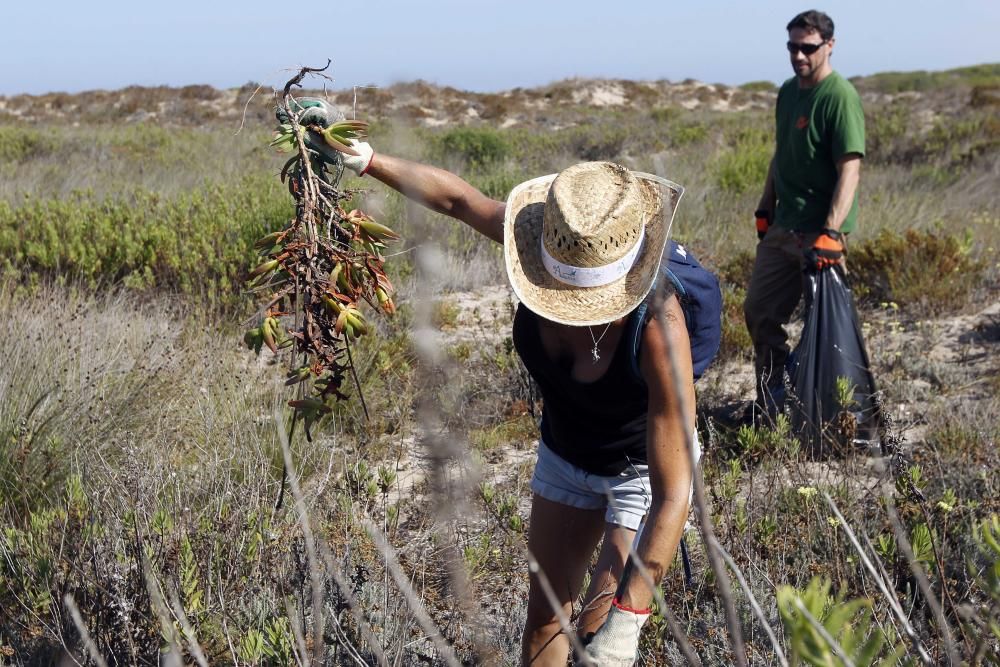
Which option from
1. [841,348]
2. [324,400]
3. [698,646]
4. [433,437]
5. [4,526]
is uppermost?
[433,437]

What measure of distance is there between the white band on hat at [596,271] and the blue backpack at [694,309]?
93 millimetres

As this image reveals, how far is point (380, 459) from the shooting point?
157 inches

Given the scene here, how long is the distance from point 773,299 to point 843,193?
678mm

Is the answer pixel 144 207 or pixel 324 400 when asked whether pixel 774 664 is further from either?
pixel 144 207

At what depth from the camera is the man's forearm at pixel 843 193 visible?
4.09 m

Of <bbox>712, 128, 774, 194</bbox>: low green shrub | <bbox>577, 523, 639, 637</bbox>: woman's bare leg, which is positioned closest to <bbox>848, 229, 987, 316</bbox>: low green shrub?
<bbox>712, 128, 774, 194</bbox>: low green shrub

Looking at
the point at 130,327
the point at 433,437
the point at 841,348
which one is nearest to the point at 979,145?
the point at 841,348

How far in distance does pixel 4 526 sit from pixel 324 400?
5.26 feet

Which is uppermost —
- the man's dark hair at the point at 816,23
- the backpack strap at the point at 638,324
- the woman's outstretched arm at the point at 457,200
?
the man's dark hair at the point at 816,23

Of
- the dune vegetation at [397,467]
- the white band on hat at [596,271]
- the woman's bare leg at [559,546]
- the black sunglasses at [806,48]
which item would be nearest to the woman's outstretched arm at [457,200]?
the dune vegetation at [397,467]

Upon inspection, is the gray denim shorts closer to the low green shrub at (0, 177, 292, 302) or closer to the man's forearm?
the man's forearm

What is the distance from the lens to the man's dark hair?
14.0 ft

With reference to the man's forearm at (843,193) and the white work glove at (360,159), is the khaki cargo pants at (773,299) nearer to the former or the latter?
the man's forearm at (843,193)

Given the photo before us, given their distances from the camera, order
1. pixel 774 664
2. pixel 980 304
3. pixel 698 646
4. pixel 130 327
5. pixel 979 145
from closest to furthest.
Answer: pixel 774 664, pixel 698 646, pixel 130 327, pixel 980 304, pixel 979 145
